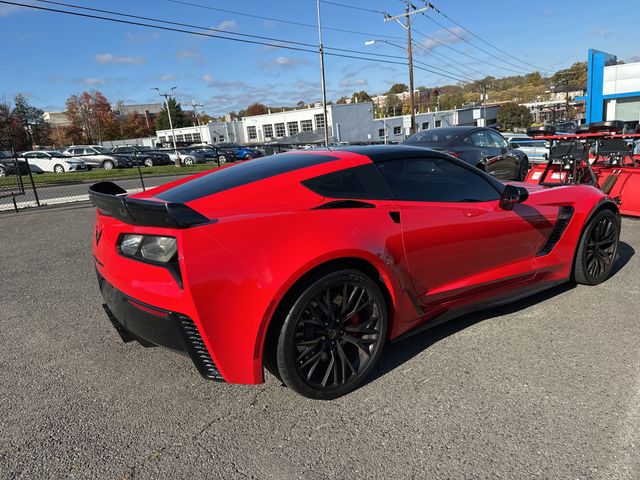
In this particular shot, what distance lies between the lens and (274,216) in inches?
97.5

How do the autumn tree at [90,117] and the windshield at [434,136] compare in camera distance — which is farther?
the autumn tree at [90,117]

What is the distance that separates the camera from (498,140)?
10.1m

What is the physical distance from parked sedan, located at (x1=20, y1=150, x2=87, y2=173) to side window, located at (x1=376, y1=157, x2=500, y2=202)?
2905 centimetres

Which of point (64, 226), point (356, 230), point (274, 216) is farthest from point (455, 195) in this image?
point (64, 226)

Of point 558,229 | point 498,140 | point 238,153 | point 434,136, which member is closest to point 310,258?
point 558,229

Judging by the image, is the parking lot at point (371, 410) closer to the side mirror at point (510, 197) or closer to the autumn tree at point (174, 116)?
the side mirror at point (510, 197)

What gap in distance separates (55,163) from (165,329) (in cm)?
3058

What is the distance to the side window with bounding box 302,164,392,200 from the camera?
2.74 metres

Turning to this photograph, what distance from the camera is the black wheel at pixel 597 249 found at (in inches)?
161

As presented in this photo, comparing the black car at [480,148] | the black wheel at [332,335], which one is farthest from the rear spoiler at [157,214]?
the black car at [480,148]

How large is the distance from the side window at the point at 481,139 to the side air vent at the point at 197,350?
866cm

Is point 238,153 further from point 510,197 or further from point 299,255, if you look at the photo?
point 299,255

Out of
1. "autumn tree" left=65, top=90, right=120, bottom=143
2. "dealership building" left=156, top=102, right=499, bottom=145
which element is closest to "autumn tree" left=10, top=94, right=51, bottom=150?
"autumn tree" left=65, top=90, right=120, bottom=143

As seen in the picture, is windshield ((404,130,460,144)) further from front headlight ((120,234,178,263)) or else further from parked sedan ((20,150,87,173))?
Result: parked sedan ((20,150,87,173))
